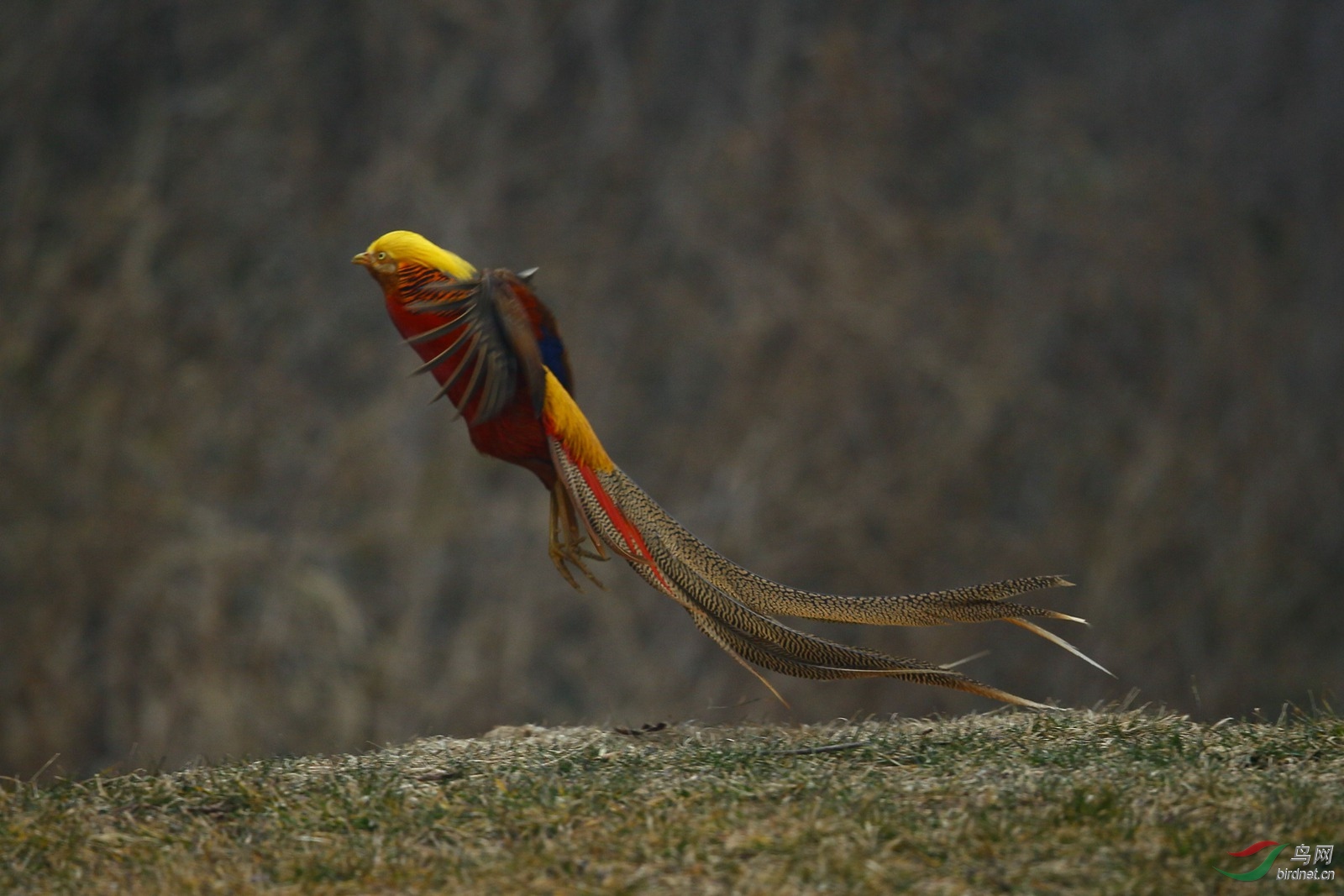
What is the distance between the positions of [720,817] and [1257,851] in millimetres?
869

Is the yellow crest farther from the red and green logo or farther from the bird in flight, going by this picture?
the red and green logo

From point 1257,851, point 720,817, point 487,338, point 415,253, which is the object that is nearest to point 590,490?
point 487,338

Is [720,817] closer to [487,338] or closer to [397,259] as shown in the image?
[487,338]

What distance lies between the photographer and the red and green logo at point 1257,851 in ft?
6.62

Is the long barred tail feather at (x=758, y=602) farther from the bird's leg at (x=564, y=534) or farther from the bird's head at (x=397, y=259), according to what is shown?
the bird's head at (x=397, y=259)

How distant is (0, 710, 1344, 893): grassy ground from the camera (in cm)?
205

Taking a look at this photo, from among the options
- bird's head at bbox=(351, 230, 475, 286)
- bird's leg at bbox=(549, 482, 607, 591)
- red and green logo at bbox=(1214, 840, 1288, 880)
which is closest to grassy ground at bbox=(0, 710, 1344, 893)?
red and green logo at bbox=(1214, 840, 1288, 880)

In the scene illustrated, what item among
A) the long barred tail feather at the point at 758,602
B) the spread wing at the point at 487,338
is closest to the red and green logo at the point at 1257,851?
the long barred tail feather at the point at 758,602

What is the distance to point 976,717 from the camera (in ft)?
10.1

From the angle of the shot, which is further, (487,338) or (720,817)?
(487,338)

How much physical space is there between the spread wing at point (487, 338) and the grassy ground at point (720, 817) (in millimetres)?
796

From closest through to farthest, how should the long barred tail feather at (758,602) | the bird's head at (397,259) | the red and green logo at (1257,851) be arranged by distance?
1. the red and green logo at (1257,851)
2. the long barred tail feather at (758,602)
3. the bird's head at (397,259)

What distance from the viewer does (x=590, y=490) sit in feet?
9.62

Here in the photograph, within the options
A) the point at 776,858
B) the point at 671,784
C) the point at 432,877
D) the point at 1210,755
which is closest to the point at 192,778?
the point at 432,877
